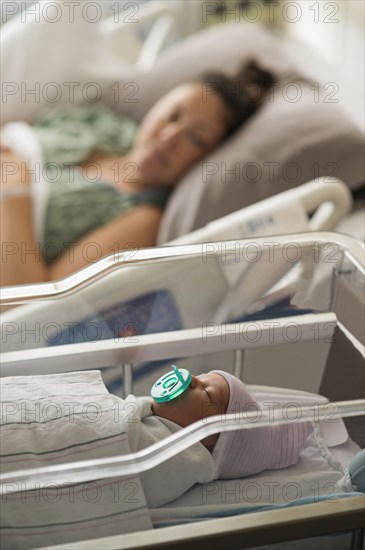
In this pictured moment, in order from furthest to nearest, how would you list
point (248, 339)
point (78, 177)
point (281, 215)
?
point (78, 177), point (281, 215), point (248, 339)

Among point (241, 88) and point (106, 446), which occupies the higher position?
point (241, 88)

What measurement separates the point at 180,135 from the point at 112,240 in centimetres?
27

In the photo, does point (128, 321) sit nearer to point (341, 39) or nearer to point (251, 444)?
point (251, 444)

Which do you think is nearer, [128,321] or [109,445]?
[109,445]

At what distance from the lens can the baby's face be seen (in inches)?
33.0

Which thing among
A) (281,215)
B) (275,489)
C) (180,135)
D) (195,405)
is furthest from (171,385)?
(180,135)

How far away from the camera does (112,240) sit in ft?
5.18

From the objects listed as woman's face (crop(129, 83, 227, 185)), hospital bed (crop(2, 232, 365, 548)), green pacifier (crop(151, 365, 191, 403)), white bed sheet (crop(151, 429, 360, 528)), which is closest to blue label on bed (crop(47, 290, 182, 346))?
hospital bed (crop(2, 232, 365, 548))

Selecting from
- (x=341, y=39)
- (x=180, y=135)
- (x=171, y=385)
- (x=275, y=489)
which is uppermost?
(x=341, y=39)

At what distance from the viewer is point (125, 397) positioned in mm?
913

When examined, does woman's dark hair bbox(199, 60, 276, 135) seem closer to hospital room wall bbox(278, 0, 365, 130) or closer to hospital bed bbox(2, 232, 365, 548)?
hospital room wall bbox(278, 0, 365, 130)

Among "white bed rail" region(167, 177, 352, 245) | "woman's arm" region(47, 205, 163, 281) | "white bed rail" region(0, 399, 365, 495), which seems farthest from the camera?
"woman's arm" region(47, 205, 163, 281)

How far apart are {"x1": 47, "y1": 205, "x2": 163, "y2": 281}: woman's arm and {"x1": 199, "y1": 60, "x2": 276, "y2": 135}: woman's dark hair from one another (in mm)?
260

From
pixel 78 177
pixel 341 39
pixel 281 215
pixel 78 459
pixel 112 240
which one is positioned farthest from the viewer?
pixel 341 39
